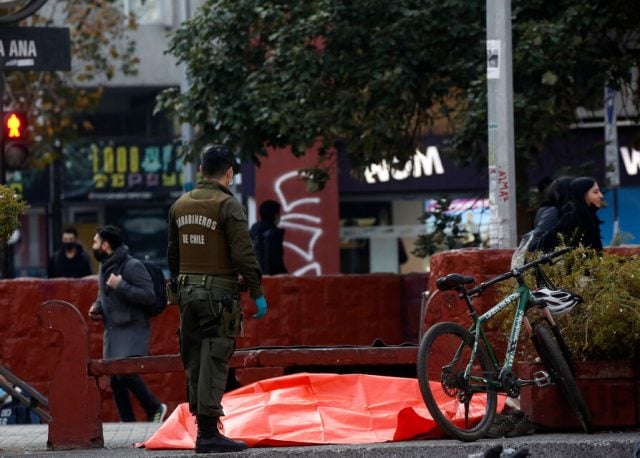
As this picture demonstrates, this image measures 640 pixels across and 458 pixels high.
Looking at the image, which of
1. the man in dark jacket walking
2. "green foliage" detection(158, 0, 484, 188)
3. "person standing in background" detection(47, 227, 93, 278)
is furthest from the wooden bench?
"person standing in background" detection(47, 227, 93, 278)

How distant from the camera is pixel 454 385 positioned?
856cm

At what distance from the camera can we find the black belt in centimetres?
843

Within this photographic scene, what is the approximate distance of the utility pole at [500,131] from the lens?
11141mm

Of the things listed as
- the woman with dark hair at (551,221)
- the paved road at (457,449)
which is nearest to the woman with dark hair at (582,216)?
the woman with dark hair at (551,221)

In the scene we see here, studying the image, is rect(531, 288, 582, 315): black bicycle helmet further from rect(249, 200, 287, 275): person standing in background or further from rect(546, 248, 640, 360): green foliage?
rect(249, 200, 287, 275): person standing in background

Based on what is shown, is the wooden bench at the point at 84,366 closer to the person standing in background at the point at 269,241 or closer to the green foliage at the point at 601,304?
the green foliage at the point at 601,304

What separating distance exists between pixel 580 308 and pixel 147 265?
179 inches

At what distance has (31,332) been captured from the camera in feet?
46.5

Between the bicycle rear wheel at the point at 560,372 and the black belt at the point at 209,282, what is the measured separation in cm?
171

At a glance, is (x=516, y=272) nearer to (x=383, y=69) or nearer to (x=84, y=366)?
(x=84, y=366)

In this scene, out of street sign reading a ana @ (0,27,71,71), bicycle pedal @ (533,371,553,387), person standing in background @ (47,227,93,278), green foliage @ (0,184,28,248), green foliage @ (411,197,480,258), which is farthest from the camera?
person standing in background @ (47,227,93,278)

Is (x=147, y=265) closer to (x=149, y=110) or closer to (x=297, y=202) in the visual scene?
(x=297, y=202)

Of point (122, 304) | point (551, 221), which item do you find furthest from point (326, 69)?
point (551, 221)

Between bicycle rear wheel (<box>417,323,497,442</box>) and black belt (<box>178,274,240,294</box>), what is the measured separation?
1.05 metres
